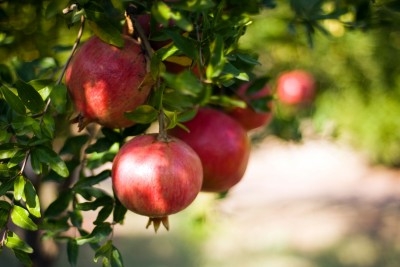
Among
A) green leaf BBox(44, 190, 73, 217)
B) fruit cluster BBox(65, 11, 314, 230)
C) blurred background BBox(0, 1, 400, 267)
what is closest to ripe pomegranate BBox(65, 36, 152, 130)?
fruit cluster BBox(65, 11, 314, 230)

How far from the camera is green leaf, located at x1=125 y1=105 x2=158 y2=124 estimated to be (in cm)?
74

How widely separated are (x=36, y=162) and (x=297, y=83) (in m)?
1.90

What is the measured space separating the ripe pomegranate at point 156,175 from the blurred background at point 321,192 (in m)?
1.48

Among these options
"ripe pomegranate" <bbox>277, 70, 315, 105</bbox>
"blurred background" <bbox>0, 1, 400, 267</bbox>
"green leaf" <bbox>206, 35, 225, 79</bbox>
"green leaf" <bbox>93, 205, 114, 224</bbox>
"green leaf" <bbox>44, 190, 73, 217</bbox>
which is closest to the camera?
"green leaf" <bbox>206, 35, 225, 79</bbox>

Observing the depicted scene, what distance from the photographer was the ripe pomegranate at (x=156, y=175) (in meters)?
0.73

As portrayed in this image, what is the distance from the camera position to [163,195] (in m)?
0.73

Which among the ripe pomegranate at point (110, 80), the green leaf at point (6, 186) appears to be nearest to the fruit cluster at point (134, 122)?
the ripe pomegranate at point (110, 80)

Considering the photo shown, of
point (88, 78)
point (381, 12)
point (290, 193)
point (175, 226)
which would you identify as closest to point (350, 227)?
point (290, 193)

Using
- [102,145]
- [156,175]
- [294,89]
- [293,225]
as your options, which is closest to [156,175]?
[156,175]

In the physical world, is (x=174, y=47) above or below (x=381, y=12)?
above

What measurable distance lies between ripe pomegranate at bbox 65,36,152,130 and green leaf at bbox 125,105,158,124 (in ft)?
0.09

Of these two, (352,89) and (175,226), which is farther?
(352,89)

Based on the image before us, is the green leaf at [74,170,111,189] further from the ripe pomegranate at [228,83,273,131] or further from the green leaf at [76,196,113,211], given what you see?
the ripe pomegranate at [228,83,273,131]

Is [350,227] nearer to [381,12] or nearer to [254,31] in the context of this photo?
[254,31]
